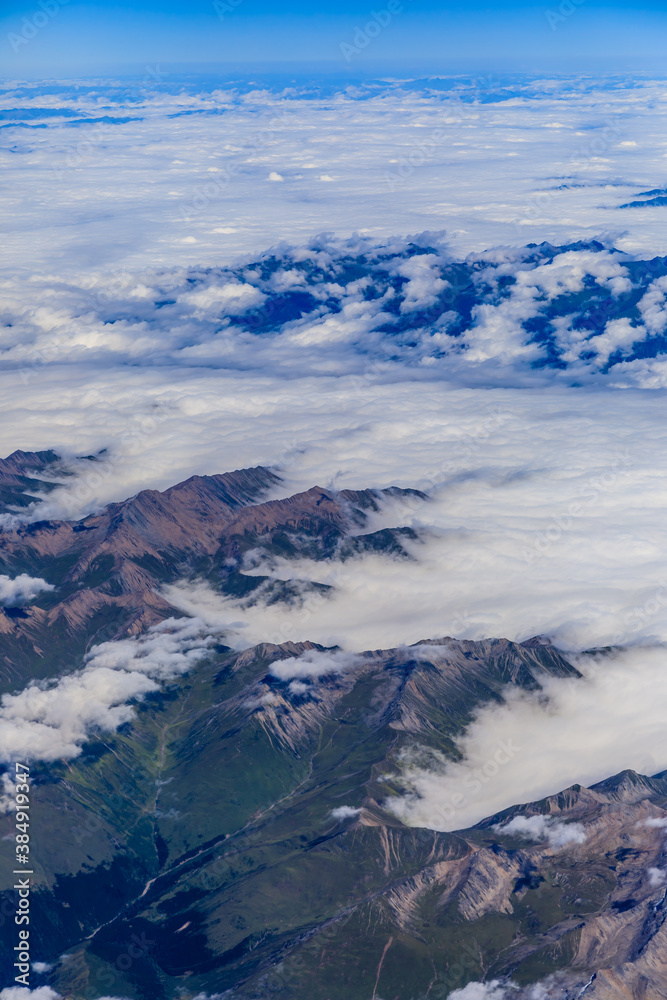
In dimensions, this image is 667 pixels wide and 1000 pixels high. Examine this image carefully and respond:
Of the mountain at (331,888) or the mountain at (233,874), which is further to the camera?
the mountain at (233,874)

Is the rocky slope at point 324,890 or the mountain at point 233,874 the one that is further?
the mountain at point 233,874

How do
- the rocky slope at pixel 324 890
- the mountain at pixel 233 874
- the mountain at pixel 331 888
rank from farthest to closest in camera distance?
1. the mountain at pixel 233 874
2. the rocky slope at pixel 324 890
3. the mountain at pixel 331 888

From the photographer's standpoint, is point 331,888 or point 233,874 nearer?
point 331,888

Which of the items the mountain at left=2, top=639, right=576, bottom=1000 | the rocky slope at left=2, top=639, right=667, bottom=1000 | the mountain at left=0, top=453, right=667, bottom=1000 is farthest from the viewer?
the mountain at left=2, top=639, right=576, bottom=1000

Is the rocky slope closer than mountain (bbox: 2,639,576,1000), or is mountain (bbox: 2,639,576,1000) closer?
the rocky slope

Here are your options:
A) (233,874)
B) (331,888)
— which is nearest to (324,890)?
(331,888)

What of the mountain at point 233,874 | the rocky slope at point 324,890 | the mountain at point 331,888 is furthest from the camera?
the mountain at point 233,874

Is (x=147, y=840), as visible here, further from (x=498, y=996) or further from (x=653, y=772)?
(x=653, y=772)

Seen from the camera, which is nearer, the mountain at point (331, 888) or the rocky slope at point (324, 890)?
the mountain at point (331, 888)

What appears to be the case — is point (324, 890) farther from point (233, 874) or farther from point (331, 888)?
point (233, 874)

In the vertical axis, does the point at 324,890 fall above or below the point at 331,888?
below

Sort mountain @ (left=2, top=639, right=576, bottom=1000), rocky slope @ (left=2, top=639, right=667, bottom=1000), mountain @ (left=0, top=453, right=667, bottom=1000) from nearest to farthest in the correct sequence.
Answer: mountain @ (left=0, top=453, right=667, bottom=1000)
rocky slope @ (left=2, top=639, right=667, bottom=1000)
mountain @ (left=2, top=639, right=576, bottom=1000)
